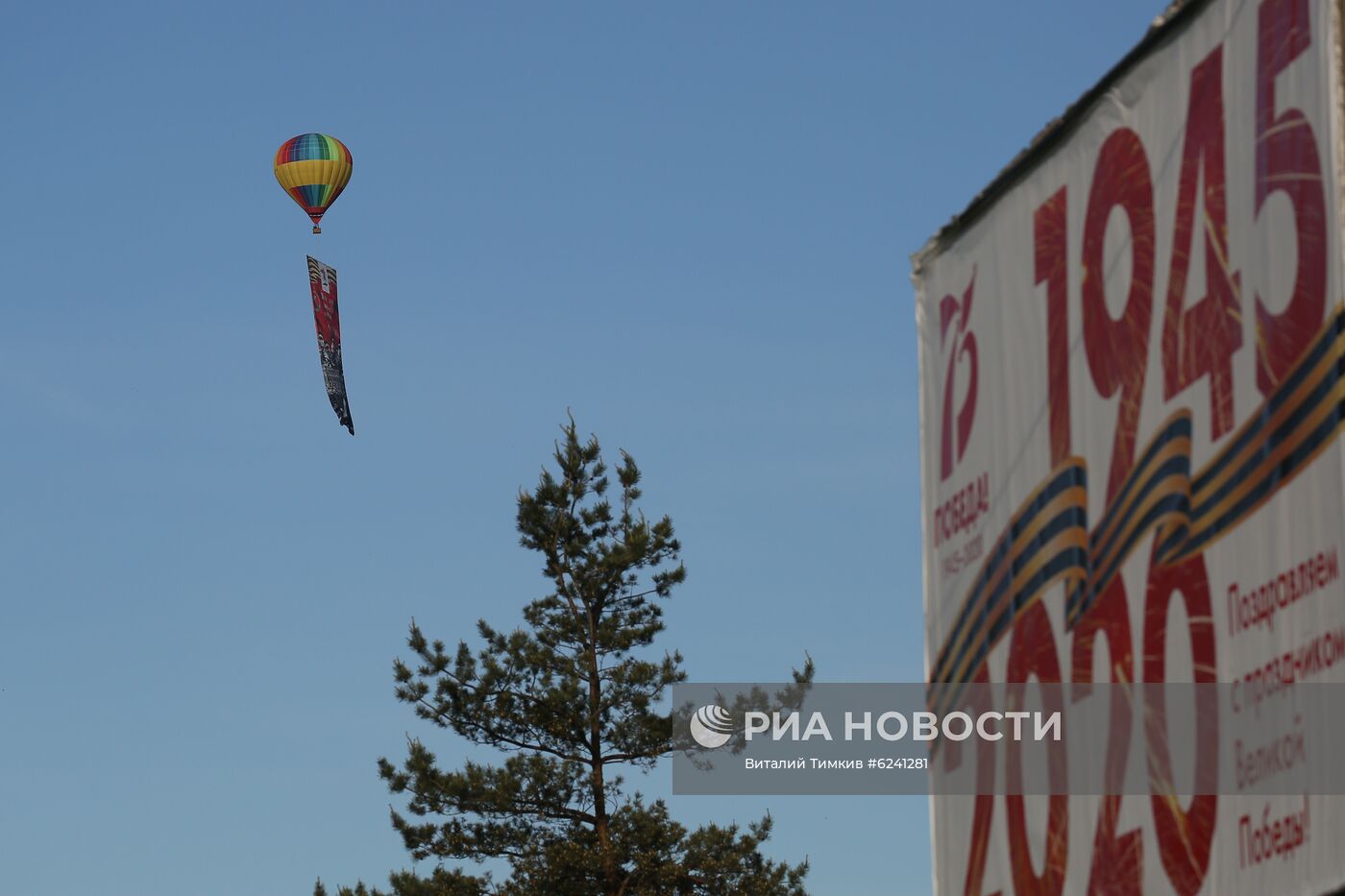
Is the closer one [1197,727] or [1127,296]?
[1197,727]

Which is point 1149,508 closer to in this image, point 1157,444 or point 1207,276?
point 1157,444

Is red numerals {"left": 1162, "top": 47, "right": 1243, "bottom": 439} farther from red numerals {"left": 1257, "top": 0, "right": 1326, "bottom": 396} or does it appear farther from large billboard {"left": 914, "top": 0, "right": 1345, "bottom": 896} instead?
red numerals {"left": 1257, "top": 0, "right": 1326, "bottom": 396}

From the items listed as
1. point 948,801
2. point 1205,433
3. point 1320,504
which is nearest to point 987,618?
point 948,801

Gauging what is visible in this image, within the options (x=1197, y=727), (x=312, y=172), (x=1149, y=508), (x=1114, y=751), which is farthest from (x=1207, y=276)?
(x=312, y=172)

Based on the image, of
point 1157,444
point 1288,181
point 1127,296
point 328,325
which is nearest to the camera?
point 1288,181

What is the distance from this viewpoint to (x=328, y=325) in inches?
1998

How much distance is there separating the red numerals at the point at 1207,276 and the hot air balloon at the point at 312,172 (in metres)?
46.1

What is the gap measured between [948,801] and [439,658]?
88.4 feet

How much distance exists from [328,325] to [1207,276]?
41844mm

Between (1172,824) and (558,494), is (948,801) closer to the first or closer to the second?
(1172,824)

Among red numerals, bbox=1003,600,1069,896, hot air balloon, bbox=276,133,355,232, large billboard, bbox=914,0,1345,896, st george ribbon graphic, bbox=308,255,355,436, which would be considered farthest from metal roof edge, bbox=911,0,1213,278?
hot air balloon, bbox=276,133,355,232

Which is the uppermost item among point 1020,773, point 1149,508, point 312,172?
point 312,172

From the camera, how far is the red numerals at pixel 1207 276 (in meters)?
10.0

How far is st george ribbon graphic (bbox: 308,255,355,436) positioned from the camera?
49531 mm
